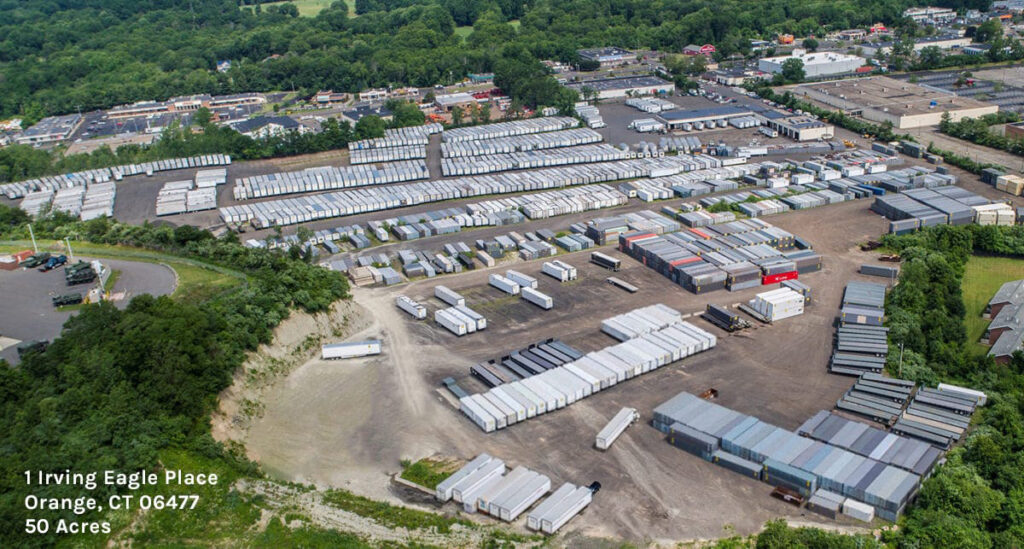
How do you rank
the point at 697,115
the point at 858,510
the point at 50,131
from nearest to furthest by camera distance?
the point at 858,510 → the point at 697,115 → the point at 50,131

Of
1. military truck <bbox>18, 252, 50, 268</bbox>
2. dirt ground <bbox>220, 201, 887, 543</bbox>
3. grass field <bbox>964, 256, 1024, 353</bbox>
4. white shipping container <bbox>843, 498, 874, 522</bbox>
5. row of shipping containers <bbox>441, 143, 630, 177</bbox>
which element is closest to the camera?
white shipping container <bbox>843, 498, 874, 522</bbox>

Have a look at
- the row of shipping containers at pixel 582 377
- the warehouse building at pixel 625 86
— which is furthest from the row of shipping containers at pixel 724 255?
the warehouse building at pixel 625 86

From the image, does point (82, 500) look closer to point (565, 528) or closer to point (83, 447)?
point (83, 447)

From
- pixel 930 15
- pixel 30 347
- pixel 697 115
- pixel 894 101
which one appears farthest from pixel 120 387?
pixel 930 15

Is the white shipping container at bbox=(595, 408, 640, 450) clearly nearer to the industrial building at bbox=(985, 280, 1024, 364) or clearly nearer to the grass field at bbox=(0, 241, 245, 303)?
the industrial building at bbox=(985, 280, 1024, 364)

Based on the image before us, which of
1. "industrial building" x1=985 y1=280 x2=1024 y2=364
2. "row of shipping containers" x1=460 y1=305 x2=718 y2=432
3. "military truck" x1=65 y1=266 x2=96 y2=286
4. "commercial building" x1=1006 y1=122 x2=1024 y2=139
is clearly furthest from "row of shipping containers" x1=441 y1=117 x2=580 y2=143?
"industrial building" x1=985 y1=280 x2=1024 y2=364

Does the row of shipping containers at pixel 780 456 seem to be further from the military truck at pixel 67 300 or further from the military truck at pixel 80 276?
the military truck at pixel 80 276

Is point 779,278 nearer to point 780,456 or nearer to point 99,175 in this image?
point 780,456
